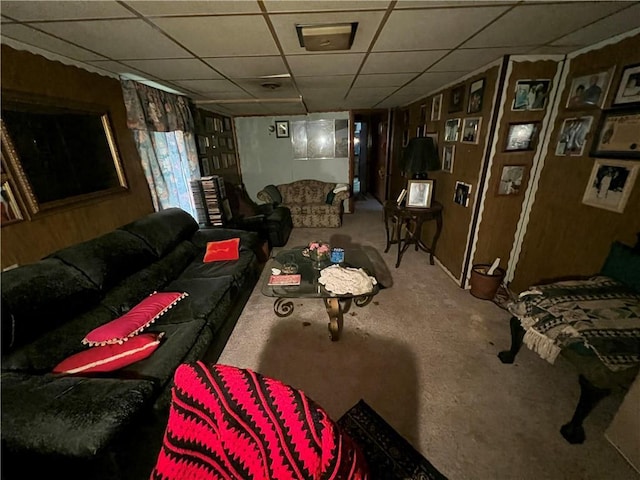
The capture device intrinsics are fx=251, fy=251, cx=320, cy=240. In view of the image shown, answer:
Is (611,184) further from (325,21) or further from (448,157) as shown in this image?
(325,21)

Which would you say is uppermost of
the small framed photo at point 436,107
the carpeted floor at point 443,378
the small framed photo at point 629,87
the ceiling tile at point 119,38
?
the ceiling tile at point 119,38

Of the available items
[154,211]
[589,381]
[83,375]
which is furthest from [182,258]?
[589,381]

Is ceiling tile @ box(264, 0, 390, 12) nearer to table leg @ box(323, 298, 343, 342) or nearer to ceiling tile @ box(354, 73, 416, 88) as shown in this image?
ceiling tile @ box(354, 73, 416, 88)

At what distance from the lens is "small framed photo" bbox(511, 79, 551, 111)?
2.06m

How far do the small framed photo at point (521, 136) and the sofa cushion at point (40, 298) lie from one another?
335 cm

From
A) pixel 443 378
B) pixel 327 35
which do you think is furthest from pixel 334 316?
pixel 327 35

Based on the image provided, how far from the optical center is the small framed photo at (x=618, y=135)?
1541mm

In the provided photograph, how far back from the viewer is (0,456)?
89 cm

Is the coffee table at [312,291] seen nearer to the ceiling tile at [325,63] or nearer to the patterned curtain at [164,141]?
the patterned curtain at [164,141]

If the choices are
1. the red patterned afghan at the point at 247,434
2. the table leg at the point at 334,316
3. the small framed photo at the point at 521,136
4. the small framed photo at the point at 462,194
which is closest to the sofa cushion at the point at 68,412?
the red patterned afghan at the point at 247,434

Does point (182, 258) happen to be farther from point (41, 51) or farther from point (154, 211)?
point (41, 51)

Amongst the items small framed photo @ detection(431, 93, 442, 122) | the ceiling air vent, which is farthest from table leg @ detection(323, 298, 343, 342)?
small framed photo @ detection(431, 93, 442, 122)

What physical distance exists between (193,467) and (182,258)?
6.67ft

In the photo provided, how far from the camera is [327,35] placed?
1462mm
